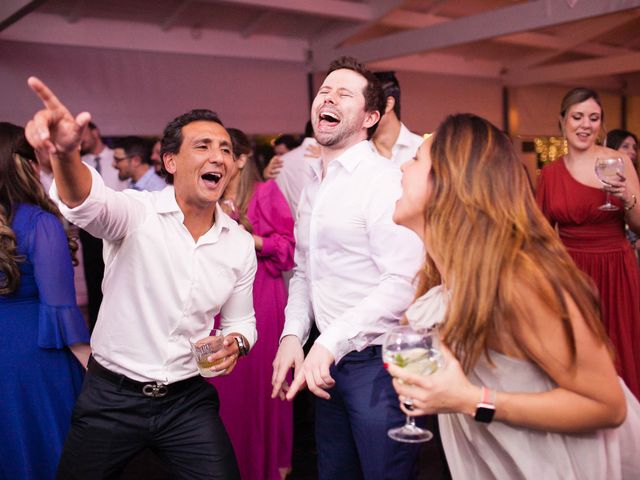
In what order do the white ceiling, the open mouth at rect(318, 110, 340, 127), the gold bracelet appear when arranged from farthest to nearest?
the white ceiling < the gold bracelet < the open mouth at rect(318, 110, 340, 127)

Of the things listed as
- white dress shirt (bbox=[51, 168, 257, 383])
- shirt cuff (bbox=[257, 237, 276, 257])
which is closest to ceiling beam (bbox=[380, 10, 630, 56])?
shirt cuff (bbox=[257, 237, 276, 257])

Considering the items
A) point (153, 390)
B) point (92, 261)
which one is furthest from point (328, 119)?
point (92, 261)

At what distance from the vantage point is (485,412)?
4.19ft

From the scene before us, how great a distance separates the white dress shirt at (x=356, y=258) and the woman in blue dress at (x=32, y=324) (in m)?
0.87

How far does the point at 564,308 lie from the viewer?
1.20m

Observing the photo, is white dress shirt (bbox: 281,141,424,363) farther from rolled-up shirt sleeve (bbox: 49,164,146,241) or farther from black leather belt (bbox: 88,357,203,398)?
rolled-up shirt sleeve (bbox: 49,164,146,241)

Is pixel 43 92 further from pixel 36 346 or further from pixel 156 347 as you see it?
pixel 36 346

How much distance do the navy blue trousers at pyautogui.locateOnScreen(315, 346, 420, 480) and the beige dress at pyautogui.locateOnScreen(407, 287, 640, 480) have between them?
0.42 m

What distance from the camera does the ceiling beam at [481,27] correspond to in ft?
17.3

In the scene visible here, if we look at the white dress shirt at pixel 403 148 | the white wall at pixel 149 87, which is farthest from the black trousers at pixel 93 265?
the white dress shirt at pixel 403 148

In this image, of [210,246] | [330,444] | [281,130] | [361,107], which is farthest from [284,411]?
[281,130]

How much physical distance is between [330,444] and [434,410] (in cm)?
89

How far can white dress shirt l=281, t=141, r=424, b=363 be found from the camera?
185 cm

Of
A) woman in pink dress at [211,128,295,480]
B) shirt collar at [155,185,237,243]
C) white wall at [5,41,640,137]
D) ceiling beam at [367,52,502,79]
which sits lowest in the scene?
woman in pink dress at [211,128,295,480]
